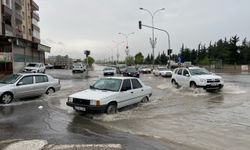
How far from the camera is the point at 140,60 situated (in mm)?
125812

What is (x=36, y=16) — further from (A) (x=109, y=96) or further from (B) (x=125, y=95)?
(A) (x=109, y=96)

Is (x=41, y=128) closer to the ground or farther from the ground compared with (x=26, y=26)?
closer to the ground

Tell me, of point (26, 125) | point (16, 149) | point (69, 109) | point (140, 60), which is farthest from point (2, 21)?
point (140, 60)

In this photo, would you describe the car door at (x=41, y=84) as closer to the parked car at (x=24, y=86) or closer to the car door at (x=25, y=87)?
the parked car at (x=24, y=86)

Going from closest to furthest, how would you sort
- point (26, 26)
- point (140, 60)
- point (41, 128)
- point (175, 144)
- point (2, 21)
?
point (175, 144)
point (41, 128)
point (2, 21)
point (26, 26)
point (140, 60)

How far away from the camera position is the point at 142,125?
978cm

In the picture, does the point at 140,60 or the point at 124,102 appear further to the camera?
the point at 140,60

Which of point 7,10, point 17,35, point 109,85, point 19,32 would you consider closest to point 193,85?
point 109,85

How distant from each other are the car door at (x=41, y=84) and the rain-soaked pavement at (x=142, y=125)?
222 cm

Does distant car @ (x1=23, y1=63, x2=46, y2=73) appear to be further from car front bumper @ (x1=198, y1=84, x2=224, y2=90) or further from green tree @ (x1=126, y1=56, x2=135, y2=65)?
green tree @ (x1=126, y1=56, x2=135, y2=65)

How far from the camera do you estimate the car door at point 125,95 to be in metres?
12.0

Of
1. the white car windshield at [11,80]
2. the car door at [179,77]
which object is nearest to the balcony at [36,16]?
the car door at [179,77]

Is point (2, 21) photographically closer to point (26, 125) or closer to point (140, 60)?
point (26, 125)

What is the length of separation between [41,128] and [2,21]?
1470 inches
